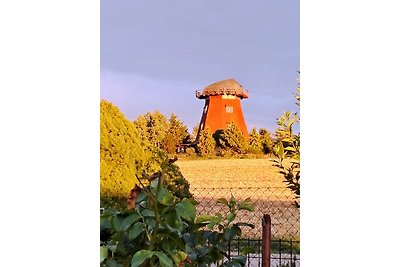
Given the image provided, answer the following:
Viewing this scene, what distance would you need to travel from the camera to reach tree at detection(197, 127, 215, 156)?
15.4 feet

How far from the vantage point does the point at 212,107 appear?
4430 millimetres

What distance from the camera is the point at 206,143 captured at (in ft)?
15.6

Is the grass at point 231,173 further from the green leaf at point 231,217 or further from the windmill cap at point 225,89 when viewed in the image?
the green leaf at point 231,217

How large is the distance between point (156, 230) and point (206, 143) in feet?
12.2

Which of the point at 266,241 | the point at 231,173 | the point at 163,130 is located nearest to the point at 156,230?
the point at 266,241

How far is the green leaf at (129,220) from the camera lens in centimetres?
100

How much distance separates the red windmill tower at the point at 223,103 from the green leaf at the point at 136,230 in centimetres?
330

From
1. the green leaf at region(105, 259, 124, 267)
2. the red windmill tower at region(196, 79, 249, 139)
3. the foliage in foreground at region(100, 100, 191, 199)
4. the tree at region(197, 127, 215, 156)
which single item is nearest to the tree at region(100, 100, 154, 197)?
the foliage in foreground at region(100, 100, 191, 199)

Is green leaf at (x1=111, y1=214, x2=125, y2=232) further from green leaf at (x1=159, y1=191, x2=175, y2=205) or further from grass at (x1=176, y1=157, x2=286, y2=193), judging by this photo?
grass at (x1=176, y1=157, x2=286, y2=193)
